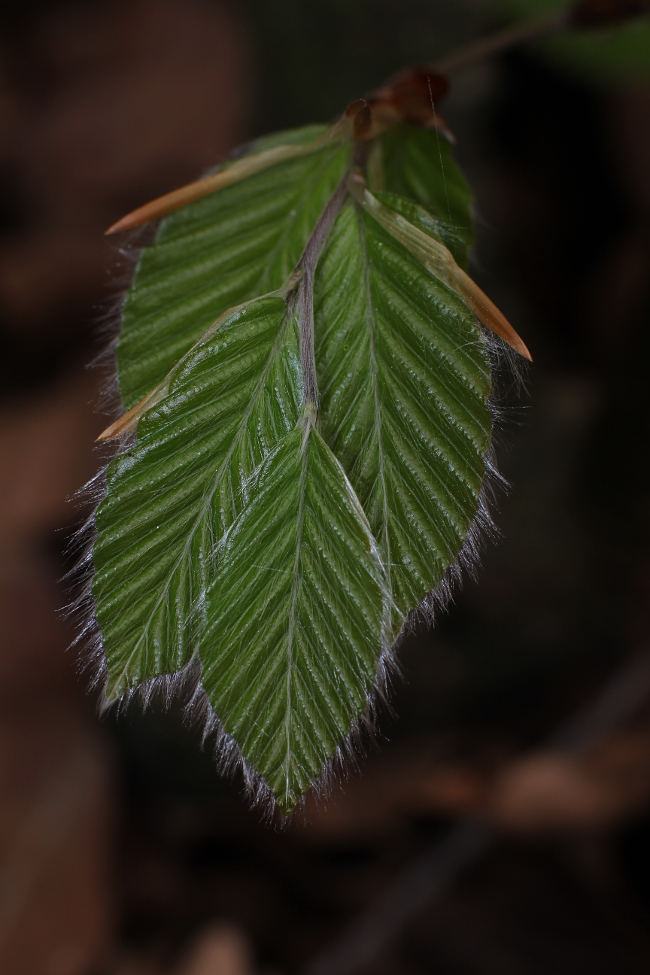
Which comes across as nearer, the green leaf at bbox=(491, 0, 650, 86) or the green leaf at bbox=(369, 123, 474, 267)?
the green leaf at bbox=(369, 123, 474, 267)

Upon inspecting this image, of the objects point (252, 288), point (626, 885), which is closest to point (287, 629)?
point (252, 288)

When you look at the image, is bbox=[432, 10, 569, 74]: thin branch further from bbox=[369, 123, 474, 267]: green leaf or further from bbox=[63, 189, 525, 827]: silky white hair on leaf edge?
bbox=[63, 189, 525, 827]: silky white hair on leaf edge

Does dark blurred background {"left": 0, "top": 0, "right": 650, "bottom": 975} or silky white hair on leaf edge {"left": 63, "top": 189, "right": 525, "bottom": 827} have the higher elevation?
silky white hair on leaf edge {"left": 63, "top": 189, "right": 525, "bottom": 827}

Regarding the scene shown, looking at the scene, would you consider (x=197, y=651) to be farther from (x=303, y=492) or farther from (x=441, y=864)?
(x=441, y=864)

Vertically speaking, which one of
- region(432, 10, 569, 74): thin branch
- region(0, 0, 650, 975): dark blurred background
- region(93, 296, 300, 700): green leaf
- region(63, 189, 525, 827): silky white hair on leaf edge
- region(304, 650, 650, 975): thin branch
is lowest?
region(304, 650, 650, 975): thin branch

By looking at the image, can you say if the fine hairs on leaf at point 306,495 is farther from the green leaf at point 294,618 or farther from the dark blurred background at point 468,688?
the dark blurred background at point 468,688

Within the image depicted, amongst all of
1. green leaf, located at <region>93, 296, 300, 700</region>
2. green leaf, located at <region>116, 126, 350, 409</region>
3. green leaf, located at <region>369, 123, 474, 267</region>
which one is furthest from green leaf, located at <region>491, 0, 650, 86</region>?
green leaf, located at <region>93, 296, 300, 700</region>

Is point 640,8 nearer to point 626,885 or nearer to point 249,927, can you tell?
point 626,885

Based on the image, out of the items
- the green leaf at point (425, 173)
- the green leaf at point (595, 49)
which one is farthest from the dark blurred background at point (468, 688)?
the green leaf at point (425, 173)
